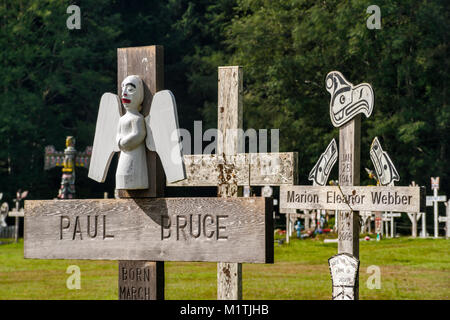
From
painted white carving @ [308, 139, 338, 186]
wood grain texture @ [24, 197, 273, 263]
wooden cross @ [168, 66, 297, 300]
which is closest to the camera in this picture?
wood grain texture @ [24, 197, 273, 263]

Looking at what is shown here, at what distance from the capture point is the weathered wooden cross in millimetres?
8555

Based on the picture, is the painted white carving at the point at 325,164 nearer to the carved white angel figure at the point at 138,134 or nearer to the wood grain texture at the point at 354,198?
the wood grain texture at the point at 354,198

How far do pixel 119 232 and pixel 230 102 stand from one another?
2.64m

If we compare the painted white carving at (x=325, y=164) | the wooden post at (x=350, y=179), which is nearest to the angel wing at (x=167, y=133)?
the wooden post at (x=350, y=179)

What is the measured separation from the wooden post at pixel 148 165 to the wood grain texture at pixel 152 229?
14cm

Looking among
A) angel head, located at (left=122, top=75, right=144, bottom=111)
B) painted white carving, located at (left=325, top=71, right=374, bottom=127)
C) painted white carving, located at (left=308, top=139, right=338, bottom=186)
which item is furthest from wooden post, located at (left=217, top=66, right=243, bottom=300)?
painted white carving, located at (left=308, top=139, right=338, bottom=186)

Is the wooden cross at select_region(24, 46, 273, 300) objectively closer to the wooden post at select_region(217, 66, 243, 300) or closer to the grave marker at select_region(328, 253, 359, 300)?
the wooden post at select_region(217, 66, 243, 300)

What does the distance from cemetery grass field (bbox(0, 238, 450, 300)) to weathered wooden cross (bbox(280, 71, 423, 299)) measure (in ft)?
7.76

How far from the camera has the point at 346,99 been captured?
945 centimetres

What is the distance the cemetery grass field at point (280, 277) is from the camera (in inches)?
460

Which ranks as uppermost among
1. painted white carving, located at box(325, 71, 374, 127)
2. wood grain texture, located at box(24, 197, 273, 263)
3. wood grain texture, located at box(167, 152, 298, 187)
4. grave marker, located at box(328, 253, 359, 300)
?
painted white carving, located at box(325, 71, 374, 127)

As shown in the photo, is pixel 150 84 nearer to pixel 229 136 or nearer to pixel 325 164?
pixel 229 136

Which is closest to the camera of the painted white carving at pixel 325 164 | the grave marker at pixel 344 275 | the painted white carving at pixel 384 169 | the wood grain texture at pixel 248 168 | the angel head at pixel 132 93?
the angel head at pixel 132 93

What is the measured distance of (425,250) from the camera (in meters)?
17.2
